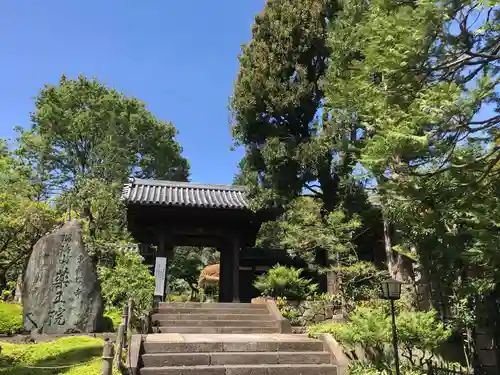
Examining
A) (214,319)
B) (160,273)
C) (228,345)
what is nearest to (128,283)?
(160,273)

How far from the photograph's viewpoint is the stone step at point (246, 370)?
6.51m

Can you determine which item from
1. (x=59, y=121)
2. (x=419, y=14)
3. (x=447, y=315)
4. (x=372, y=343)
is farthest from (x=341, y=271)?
(x=59, y=121)

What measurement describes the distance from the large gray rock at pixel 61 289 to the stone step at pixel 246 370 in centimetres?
380

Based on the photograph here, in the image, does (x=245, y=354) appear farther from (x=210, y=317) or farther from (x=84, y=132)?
(x=84, y=132)

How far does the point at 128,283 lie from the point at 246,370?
5471mm

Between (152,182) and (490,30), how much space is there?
1324cm

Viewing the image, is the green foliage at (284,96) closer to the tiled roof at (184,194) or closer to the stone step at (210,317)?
the tiled roof at (184,194)

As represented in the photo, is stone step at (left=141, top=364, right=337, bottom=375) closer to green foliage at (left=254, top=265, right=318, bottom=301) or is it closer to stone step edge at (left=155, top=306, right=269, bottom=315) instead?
stone step edge at (left=155, top=306, right=269, bottom=315)

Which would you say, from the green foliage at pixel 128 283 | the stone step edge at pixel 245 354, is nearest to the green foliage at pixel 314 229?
the stone step edge at pixel 245 354

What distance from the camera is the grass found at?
678 centimetres

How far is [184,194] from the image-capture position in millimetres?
15086

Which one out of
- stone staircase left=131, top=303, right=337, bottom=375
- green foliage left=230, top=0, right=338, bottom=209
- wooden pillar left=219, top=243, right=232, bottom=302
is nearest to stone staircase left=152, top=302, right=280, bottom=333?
stone staircase left=131, top=303, right=337, bottom=375

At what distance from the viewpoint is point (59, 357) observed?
7.67m

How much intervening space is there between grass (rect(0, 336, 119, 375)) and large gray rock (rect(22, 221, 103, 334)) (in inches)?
24.8
